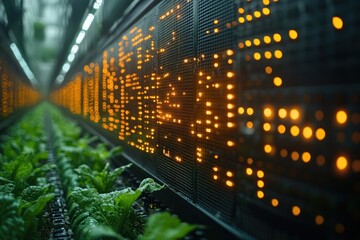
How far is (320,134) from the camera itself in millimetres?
2336

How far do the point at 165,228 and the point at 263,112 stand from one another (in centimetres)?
127

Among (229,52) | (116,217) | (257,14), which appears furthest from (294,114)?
(116,217)

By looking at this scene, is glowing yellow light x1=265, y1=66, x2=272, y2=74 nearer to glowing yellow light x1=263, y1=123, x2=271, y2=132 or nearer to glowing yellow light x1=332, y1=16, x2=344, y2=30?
glowing yellow light x1=263, y1=123, x2=271, y2=132

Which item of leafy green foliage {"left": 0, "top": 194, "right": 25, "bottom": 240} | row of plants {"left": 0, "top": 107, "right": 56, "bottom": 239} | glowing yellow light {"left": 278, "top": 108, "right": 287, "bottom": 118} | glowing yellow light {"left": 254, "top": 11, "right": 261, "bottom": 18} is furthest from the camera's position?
row of plants {"left": 0, "top": 107, "right": 56, "bottom": 239}

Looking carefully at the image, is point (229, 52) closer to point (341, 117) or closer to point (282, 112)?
point (282, 112)

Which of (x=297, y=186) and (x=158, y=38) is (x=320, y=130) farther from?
(x=158, y=38)

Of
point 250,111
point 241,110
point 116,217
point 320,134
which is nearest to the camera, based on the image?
point 320,134

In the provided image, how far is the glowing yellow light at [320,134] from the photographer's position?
2.31m

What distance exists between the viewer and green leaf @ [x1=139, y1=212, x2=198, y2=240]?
302cm

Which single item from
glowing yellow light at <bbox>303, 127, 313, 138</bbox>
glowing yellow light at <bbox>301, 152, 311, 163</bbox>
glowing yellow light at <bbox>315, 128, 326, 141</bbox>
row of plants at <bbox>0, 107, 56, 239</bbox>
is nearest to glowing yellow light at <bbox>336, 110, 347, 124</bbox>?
glowing yellow light at <bbox>315, 128, 326, 141</bbox>

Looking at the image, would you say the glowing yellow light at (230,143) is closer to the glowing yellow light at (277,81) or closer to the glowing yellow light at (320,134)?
the glowing yellow light at (277,81)

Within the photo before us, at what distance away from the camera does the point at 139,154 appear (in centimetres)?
696

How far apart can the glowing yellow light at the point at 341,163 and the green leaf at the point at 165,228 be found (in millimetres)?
1301

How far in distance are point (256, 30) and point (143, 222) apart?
305 centimetres
